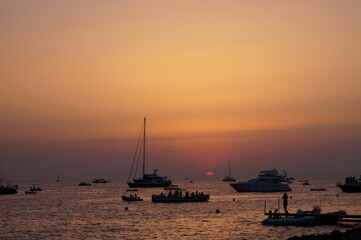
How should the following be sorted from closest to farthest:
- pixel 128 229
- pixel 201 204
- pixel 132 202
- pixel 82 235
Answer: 1. pixel 82 235
2. pixel 128 229
3. pixel 201 204
4. pixel 132 202

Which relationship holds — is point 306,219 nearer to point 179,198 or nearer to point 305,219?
point 305,219

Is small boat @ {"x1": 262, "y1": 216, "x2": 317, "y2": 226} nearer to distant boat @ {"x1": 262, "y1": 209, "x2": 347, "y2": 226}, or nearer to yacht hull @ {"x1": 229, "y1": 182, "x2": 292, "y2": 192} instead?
distant boat @ {"x1": 262, "y1": 209, "x2": 347, "y2": 226}

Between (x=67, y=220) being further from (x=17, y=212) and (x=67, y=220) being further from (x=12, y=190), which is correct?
(x=12, y=190)

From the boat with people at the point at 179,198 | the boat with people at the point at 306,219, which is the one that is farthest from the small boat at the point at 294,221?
the boat with people at the point at 179,198

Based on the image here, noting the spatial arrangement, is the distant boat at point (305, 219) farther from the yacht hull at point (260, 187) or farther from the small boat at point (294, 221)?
the yacht hull at point (260, 187)

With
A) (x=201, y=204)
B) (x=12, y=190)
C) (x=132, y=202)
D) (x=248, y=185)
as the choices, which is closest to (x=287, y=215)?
(x=201, y=204)

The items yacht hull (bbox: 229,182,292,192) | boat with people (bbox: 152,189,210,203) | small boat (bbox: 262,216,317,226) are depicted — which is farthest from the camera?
yacht hull (bbox: 229,182,292,192)

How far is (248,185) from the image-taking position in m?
153

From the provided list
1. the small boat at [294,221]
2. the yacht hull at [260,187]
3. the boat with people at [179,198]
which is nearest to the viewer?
the small boat at [294,221]

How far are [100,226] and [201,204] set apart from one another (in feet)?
126

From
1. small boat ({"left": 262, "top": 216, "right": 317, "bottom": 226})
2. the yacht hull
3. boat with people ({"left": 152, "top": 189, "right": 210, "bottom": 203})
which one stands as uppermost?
the yacht hull

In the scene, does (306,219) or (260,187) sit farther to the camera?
(260,187)

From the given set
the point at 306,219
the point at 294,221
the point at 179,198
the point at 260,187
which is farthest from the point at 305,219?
the point at 260,187

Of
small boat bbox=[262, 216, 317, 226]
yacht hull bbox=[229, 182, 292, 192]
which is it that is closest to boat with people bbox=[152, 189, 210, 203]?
small boat bbox=[262, 216, 317, 226]
